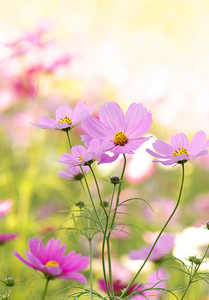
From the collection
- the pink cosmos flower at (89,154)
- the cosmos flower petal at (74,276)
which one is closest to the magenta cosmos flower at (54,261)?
→ the cosmos flower petal at (74,276)

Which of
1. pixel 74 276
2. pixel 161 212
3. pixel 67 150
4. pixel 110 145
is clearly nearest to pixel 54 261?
pixel 74 276

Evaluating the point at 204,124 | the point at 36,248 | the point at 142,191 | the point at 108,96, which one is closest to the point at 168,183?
the point at 142,191

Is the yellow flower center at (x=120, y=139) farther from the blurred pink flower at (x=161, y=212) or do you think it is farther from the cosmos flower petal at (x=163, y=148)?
the blurred pink flower at (x=161, y=212)

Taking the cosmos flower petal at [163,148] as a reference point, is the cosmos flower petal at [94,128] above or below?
above

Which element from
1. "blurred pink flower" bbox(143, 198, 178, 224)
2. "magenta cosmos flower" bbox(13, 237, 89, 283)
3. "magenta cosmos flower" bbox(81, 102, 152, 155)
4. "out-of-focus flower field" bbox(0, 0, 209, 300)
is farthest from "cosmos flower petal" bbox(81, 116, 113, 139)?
"blurred pink flower" bbox(143, 198, 178, 224)

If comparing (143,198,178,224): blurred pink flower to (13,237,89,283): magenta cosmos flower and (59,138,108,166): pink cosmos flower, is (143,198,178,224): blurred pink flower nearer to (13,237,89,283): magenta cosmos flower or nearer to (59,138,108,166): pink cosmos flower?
(13,237,89,283): magenta cosmos flower

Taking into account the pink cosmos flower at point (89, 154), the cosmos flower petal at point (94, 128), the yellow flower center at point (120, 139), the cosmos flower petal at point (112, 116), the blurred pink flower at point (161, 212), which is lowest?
the pink cosmos flower at point (89, 154)

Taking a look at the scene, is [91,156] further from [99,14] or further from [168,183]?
[99,14]

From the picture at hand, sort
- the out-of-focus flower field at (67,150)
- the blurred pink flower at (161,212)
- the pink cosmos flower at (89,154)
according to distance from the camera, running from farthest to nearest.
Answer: the blurred pink flower at (161,212), the out-of-focus flower field at (67,150), the pink cosmos flower at (89,154)
